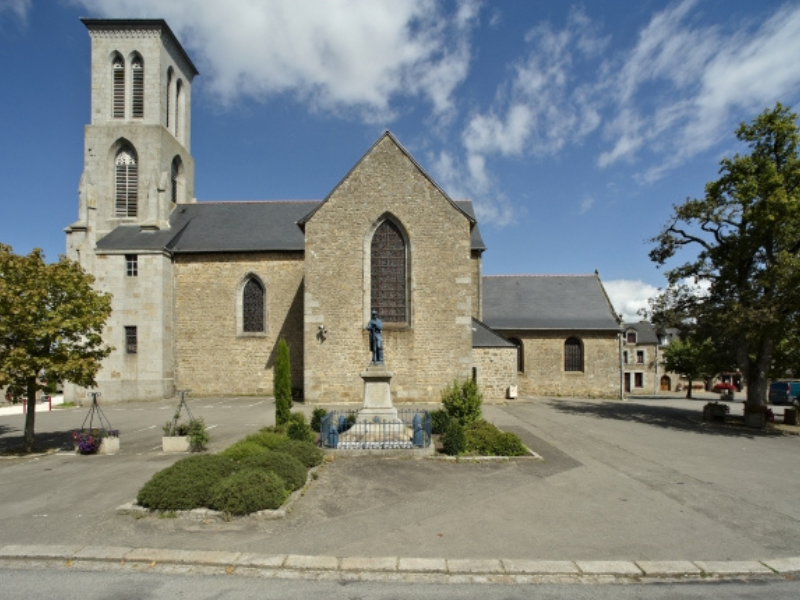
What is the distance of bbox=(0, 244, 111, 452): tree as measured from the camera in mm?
11508

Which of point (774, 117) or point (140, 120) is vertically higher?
point (140, 120)

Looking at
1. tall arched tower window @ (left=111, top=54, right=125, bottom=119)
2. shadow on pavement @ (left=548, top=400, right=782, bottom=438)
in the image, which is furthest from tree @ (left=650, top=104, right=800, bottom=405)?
tall arched tower window @ (left=111, top=54, right=125, bottom=119)

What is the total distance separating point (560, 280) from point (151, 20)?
28.0 metres

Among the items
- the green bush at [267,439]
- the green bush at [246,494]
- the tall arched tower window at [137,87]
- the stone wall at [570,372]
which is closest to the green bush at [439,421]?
the green bush at [267,439]

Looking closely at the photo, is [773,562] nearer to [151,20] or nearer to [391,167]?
[391,167]

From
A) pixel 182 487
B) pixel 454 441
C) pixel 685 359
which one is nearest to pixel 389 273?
pixel 454 441

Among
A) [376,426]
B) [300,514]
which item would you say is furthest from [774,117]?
[300,514]

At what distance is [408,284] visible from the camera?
72.5 ft

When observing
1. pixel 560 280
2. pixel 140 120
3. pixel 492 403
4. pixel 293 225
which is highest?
pixel 140 120

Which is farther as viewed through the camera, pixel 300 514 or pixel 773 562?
pixel 300 514

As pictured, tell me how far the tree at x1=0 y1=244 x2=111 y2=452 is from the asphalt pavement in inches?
74.8

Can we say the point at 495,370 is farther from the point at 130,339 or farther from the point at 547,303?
the point at 130,339

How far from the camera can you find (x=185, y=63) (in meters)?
31.2

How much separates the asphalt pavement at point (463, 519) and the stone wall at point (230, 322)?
12.5 metres
